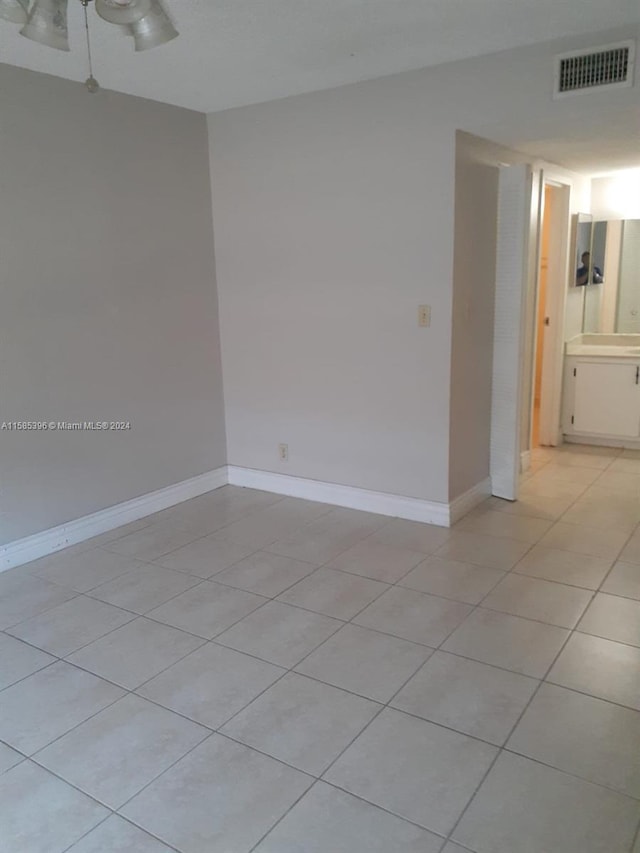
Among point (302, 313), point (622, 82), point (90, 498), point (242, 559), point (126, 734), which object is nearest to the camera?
point (126, 734)

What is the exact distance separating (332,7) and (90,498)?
2.64 m

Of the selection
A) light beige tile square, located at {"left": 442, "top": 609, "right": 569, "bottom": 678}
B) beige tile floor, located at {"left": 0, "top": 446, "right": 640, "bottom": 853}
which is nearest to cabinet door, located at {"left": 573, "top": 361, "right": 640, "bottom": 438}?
beige tile floor, located at {"left": 0, "top": 446, "right": 640, "bottom": 853}

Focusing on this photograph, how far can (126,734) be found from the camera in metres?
2.06

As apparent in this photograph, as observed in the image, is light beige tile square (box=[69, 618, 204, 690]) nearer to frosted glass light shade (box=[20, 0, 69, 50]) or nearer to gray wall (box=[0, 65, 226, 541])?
gray wall (box=[0, 65, 226, 541])

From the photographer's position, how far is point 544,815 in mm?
1697

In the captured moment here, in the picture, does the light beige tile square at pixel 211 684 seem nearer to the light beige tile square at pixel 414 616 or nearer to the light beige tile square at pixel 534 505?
the light beige tile square at pixel 414 616

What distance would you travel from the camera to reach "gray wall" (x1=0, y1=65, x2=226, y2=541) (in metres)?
3.16

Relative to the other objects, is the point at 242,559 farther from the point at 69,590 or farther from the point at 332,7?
the point at 332,7

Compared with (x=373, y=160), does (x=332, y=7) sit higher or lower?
higher

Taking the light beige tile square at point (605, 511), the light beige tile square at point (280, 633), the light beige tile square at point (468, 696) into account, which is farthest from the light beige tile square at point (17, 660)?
the light beige tile square at point (605, 511)

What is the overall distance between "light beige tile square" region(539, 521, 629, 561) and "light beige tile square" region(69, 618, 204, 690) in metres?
1.92

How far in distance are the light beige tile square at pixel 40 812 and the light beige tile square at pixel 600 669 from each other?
153 centimetres

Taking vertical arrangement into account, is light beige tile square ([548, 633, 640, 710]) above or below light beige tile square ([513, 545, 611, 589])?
below

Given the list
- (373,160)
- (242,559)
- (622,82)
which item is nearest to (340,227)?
(373,160)
